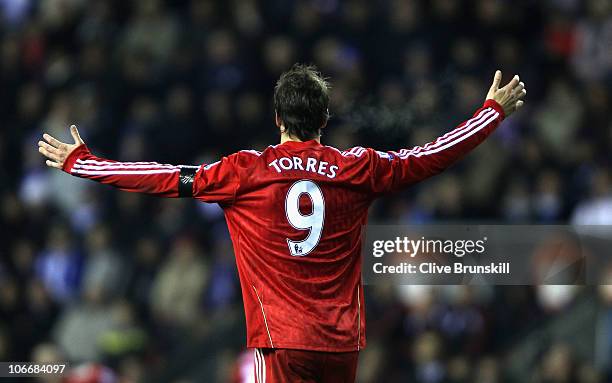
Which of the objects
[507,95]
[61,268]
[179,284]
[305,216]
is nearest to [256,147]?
[179,284]

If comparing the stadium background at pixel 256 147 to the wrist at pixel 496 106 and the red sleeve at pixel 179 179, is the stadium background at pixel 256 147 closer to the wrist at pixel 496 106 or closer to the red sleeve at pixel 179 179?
the wrist at pixel 496 106

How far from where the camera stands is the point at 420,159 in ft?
17.5

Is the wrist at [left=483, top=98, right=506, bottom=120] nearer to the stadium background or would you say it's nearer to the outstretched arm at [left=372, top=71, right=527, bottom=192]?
the outstretched arm at [left=372, top=71, right=527, bottom=192]

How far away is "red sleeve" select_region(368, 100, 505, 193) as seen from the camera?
209 inches

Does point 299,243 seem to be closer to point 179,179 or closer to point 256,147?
point 179,179

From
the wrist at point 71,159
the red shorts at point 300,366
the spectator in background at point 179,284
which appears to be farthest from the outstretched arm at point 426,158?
the spectator in background at point 179,284

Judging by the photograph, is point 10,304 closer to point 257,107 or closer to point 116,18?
point 257,107

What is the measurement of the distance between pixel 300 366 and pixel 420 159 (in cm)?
102

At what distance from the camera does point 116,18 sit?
1498 cm

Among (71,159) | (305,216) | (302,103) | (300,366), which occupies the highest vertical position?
(302,103)

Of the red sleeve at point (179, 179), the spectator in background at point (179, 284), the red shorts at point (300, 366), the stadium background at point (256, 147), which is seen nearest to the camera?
the red shorts at point (300, 366)

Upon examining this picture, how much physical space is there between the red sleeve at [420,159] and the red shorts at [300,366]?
74 centimetres

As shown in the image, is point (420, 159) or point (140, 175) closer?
point (140, 175)

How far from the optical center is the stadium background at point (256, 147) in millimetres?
10070
